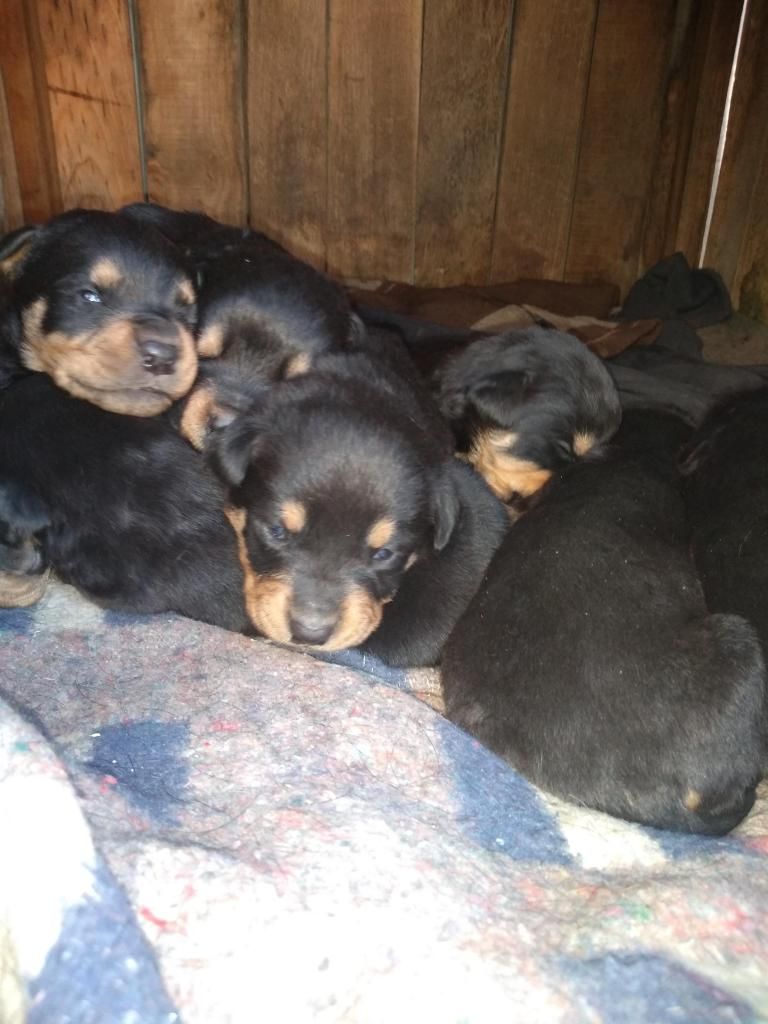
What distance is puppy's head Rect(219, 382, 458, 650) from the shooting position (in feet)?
7.54

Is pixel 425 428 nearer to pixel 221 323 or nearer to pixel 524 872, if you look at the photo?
pixel 221 323

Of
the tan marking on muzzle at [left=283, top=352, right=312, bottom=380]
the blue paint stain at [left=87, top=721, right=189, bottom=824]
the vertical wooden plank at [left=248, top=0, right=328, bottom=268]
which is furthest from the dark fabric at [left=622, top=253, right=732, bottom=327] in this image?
the blue paint stain at [left=87, top=721, right=189, bottom=824]

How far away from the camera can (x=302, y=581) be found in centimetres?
231

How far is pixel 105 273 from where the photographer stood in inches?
106

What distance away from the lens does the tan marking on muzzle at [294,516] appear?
2.30 m

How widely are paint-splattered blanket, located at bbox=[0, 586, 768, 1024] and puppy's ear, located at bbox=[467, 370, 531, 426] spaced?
1.18m

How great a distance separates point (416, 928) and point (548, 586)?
921mm

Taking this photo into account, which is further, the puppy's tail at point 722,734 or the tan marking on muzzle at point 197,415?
the tan marking on muzzle at point 197,415

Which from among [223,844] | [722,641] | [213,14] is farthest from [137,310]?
[213,14]

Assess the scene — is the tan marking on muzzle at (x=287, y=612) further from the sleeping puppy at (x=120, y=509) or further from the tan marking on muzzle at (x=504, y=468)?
the tan marking on muzzle at (x=504, y=468)

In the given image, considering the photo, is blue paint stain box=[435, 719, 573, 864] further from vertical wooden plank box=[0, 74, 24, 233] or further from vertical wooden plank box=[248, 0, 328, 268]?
vertical wooden plank box=[248, 0, 328, 268]

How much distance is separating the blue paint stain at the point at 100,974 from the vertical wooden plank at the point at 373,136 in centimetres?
425

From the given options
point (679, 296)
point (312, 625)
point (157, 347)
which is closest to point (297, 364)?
point (157, 347)

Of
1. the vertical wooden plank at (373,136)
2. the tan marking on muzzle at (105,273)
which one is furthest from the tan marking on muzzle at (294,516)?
the vertical wooden plank at (373,136)
